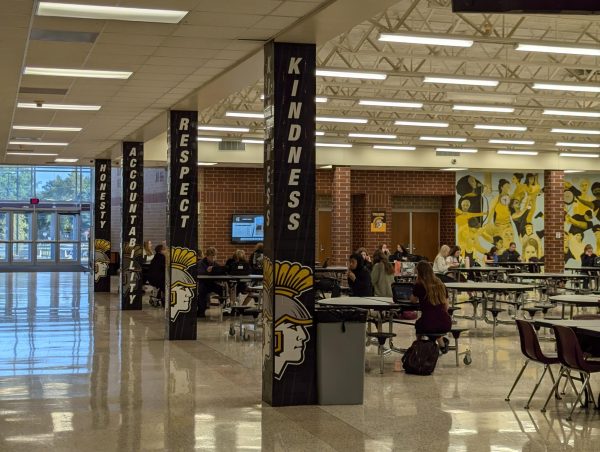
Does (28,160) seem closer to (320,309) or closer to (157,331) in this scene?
(157,331)

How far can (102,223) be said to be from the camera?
77.6 feet

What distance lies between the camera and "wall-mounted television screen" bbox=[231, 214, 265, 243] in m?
28.2

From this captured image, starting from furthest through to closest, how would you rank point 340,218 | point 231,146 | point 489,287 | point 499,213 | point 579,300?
1. point 499,213
2. point 340,218
3. point 231,146
4. point 489,287
5. point 579,300

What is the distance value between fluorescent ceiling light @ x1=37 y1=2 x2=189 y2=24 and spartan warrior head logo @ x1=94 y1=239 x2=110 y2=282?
15.7 metres

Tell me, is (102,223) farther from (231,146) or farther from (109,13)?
(109,13)

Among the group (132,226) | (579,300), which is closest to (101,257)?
(132,226)

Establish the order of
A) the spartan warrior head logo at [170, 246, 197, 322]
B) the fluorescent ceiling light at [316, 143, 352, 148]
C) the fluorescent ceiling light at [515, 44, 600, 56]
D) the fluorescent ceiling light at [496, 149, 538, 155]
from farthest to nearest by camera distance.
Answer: the fluorescent ceiling light at [496, 149, 538, 155] < the fluorescent ceiling light at [316, 143, 352, 148] < the spartan warrior head logo at [170, 246, 197, 322] < the fluorescent ceiling light at [515, 44, 600, 56]

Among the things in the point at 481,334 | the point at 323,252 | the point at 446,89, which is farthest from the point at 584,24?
the point at 323,252

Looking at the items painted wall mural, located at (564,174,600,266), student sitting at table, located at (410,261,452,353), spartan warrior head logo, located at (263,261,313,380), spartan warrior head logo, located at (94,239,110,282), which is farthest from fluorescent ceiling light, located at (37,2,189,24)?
painted wall mural, located at (564,174,600,266)

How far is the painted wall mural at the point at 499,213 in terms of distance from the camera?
3097 cm

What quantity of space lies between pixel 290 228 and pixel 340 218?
17.4 metres

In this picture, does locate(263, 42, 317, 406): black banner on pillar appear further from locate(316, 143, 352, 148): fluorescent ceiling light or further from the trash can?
locate(316, 143, 352, 148): fluorescent ceiling light

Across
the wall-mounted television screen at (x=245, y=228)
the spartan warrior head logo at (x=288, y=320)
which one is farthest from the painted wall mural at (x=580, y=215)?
the spartan warrior head logo at (x=288, y=320)

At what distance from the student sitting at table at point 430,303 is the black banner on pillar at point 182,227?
399cm
